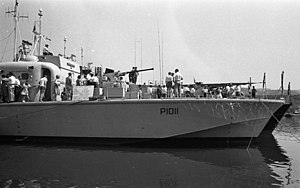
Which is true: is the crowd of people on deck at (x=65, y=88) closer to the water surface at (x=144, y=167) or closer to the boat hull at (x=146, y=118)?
the boat hull at (x=146, y=118)

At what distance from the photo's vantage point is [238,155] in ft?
30.1

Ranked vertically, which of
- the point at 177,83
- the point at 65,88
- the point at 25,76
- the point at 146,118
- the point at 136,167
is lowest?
the point at 136,167

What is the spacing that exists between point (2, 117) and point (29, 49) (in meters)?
4.45

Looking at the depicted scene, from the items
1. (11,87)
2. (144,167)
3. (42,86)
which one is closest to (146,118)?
(144,167)

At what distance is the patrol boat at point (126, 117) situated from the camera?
990cm

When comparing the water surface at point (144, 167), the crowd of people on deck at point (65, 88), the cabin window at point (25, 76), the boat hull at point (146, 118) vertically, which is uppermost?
the cabin window at point (25, 76)

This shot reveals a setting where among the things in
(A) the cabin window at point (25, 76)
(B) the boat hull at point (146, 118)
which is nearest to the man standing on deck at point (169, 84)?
(B) the boat hull at point (146, 118)

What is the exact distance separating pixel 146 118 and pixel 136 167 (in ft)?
8.79

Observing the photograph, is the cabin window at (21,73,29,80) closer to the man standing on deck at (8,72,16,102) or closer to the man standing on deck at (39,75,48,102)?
the man standing on deck at (8,72,16,102)

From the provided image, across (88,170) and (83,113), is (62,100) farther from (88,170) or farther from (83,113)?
(88,170)

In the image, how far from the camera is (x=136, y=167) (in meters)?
7.53

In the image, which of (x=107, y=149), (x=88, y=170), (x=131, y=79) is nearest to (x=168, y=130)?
(x=107, y=149)

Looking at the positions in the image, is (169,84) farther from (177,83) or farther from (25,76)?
(25,76)

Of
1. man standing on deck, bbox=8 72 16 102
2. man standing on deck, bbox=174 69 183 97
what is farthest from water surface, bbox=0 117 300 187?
man standing on deck, bbox=174 69 183 97
